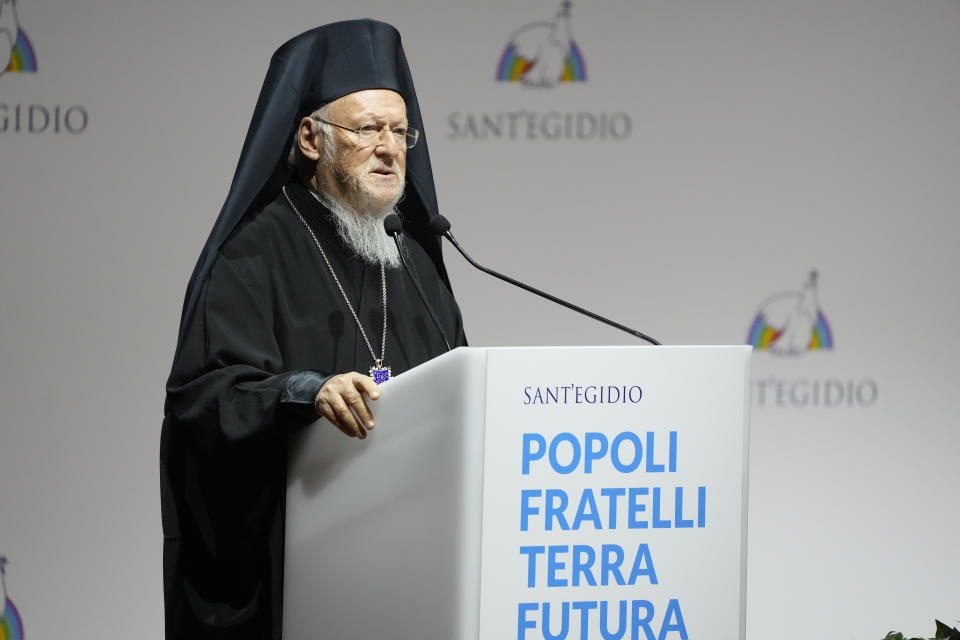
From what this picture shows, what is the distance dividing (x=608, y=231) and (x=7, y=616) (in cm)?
234

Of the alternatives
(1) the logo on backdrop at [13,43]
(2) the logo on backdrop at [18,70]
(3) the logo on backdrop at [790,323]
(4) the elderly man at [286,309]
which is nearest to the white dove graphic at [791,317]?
(3) the logo on backdrop at [790,323]

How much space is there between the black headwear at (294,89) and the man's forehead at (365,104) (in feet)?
0.04

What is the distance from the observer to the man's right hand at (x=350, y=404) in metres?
1.89

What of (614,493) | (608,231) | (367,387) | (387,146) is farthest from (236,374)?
(608,231)

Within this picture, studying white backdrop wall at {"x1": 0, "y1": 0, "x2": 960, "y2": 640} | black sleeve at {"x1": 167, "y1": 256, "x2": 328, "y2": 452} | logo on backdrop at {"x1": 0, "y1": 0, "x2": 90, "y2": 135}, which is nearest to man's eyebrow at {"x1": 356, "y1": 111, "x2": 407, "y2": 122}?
black sleeve at {"x1": 167, "y1": 256, "x2": 328, "y2": 452}

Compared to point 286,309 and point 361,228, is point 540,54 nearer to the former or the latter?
point 361,228

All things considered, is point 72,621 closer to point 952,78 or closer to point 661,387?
point 661,387

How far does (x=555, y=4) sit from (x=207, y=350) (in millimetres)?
2218

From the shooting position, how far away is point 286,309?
2352mm

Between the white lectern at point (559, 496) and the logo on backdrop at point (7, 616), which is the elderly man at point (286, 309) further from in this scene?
the logo on backdrop at point (7, 616)

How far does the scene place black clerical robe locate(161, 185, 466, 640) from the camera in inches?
82.9

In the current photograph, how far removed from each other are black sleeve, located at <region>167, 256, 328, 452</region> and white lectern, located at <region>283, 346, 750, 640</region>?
17cm

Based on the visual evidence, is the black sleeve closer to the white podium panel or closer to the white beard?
the white beard

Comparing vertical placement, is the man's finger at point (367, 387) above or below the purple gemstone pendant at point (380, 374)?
below
